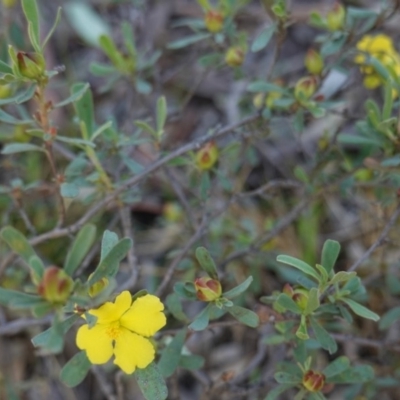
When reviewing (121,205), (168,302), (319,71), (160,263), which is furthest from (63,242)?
(319,71)

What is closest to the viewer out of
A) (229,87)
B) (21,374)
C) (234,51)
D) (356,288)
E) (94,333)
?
(94,333)

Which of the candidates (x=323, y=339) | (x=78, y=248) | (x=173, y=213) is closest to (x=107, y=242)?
(x=78, y=248)

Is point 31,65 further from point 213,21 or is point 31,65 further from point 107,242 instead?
point 213,21

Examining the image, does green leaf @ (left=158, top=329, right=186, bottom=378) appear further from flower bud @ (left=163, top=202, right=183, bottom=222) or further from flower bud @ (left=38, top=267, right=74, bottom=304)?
flower bud @ (left=163, top=202, right=183, bottom=222)

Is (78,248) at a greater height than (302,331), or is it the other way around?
(78,248)

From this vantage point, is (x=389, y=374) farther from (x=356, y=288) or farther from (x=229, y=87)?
(x=229, y=87)

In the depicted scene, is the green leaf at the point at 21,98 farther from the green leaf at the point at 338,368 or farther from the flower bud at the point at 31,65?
the green leaf at the point at 338,368

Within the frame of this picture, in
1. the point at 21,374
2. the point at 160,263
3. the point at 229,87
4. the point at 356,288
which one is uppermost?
the point at 356,288
